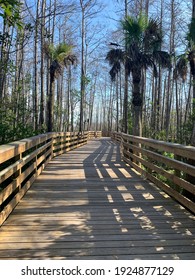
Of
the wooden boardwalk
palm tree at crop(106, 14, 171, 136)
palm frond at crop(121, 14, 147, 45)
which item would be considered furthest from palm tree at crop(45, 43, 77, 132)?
the wooden boardwalk

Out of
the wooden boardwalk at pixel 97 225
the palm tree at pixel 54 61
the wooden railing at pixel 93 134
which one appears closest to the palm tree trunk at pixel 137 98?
the wooden boardwalk at pixel 97 225

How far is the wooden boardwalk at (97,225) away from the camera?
3.02m

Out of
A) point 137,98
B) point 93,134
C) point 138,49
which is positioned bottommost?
point 93,134

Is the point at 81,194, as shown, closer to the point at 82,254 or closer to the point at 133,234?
the point at 133,234

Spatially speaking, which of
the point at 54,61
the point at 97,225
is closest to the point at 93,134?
the point at 54,61

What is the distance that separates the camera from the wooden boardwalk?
3.02 m

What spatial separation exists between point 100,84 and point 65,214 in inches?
1865

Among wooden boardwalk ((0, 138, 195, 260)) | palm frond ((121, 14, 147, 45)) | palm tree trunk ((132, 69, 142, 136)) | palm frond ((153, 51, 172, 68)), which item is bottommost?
wooden boardwalk ((0, 138, 195, 260))

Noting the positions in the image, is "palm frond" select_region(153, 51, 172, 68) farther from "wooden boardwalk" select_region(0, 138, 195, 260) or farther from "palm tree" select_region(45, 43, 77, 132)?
"wooden boardwalk" select_region(0, 138, 195, 260)

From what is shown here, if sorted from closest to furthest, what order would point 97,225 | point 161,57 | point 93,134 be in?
point 97,225 < point 161,57 < point 93,134

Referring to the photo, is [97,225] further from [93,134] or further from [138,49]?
[93,134]

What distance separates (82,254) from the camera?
9.64 feet

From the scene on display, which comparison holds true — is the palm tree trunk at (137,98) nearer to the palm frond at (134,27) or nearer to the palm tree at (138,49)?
the palm tree at (138,49)

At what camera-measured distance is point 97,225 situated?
3.75 meters
